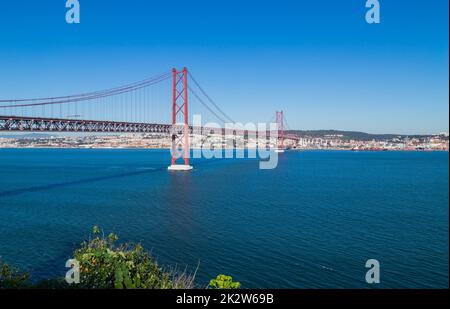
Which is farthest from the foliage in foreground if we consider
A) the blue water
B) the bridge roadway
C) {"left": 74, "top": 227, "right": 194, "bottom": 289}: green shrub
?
the bridge roadway

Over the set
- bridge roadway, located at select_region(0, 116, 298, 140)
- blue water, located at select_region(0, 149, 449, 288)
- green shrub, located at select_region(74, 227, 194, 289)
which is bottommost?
blue water, located at select_region(0, 149, 449, 288)

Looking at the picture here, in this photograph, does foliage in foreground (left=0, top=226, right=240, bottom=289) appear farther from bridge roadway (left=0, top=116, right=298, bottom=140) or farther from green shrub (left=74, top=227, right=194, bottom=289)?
bridge roadway (left=0, top=116, right=298, bottom=140)

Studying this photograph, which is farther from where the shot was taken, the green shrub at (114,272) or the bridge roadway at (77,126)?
the bridge roadway at (77,126)

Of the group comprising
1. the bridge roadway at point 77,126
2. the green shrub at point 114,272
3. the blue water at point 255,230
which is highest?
the bridge roadway at point 77,126

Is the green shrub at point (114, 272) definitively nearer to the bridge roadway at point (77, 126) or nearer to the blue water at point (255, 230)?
the blue water at point (255, 230)

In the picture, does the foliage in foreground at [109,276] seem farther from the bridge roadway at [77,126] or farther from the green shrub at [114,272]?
the bridge roadway at [77,126]

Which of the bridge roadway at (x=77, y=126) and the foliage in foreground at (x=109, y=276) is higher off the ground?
the bridge roadway at (x=77, y=126)

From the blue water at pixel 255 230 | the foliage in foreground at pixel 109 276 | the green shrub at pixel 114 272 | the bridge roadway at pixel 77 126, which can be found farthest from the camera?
the bridge roadway at pixel 77 126

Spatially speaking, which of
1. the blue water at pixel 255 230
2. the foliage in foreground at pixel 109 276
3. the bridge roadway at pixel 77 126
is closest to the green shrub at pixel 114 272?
the foliage in foreground at pixel 109 276

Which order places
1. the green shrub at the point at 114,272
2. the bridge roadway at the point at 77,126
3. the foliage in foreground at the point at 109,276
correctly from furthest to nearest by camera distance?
the bridge roadway at the point at 77,126
the green shrub at the point at 114,272
the foliage in foreground at the point at 109,276
